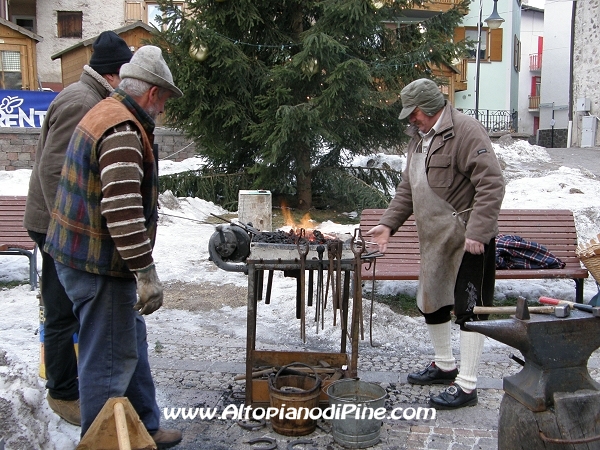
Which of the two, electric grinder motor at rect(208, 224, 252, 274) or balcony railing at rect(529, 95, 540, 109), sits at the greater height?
balcony railing at rect(529, 95, 540, 109)

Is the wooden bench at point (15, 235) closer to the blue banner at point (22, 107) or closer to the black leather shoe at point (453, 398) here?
the black leather shoe at point (453, 398)

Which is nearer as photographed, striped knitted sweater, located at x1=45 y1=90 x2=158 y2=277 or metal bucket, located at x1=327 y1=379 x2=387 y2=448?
striped knitted sweater, located at x1=45 y1=90 x2=158 y2=277

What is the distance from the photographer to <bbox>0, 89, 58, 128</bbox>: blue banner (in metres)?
15.8

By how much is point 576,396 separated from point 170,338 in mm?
3502

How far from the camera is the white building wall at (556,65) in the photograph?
105 feet

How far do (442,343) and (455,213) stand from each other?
Result: 90 centimetres

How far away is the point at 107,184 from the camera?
2766 mm

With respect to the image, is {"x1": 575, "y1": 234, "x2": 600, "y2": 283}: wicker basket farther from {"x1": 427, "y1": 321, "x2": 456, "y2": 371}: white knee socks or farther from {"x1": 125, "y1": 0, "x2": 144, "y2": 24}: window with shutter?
{"x1": 125, "y1": 0, "x2": 144, "y2": 24}: window with shutter

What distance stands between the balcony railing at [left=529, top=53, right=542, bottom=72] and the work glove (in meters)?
41.8

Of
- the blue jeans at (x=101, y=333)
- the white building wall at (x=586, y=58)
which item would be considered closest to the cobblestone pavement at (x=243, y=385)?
the blue jeans at (x=101, y=333)

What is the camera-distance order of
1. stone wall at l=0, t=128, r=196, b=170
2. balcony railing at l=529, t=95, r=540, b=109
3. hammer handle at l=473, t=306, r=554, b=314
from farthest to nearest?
1. balcony railing at l=529, t=95, r=540, b=109
2. stone wall at l=0, t=128, r=196, b=170
3. hammer handle at l=473, t=306, r=554, b=314

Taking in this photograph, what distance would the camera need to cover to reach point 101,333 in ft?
9.64

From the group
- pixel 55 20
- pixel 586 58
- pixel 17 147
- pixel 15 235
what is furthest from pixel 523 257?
pixel 55 20

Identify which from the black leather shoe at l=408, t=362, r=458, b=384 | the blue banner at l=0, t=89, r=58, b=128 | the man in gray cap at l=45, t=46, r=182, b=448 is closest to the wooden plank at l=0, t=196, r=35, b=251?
the man in gray cap at l=45, t=46, r=182, b=448
